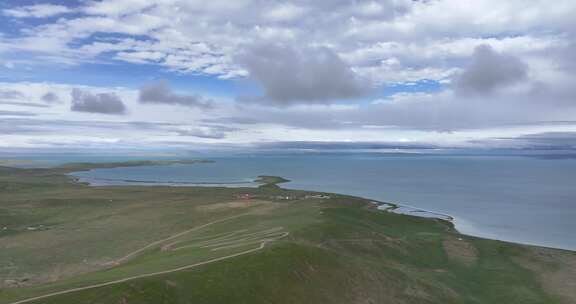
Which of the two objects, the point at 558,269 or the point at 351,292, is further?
the point at 558,269

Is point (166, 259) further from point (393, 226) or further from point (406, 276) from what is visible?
point (393, 226)

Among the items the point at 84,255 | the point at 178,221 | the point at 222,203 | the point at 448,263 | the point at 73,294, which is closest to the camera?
the point at 73,294

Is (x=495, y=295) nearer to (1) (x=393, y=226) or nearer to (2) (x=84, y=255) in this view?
(1) (x=393, y=226)

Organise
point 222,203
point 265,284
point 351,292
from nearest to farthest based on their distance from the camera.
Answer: point 265,284, point 351,292, point 222,203

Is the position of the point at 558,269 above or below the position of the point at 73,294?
below

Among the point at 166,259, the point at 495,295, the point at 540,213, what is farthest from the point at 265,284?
the point at 540,213

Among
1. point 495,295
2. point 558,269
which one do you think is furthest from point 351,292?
point 558,269
